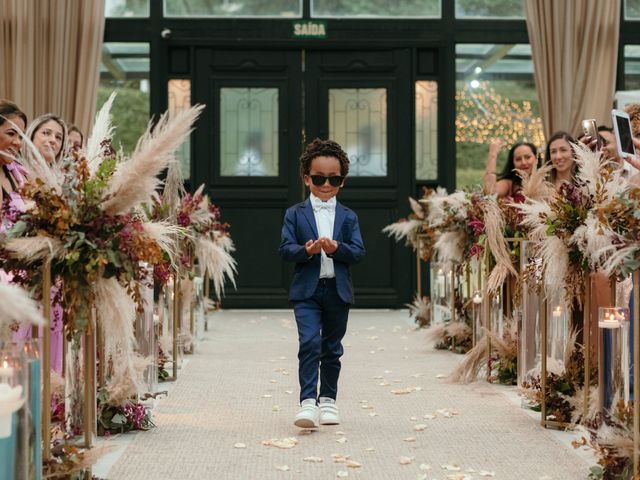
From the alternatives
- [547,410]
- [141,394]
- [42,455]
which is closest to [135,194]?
[42,455]

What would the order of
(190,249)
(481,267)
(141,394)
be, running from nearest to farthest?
(141,394), (481,267), (190,249)

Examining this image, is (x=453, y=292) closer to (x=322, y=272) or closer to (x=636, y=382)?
(x=322, y=272)

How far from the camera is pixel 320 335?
5281mm

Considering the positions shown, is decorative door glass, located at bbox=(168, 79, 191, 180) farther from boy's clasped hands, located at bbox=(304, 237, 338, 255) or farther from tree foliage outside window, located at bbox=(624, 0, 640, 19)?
boy's clasped hands, located at bbox=(304, 237, 338, 255)

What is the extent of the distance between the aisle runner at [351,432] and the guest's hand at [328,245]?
2.54 ft

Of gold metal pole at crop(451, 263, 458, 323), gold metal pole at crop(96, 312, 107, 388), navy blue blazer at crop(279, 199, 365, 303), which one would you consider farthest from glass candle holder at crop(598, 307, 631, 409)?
gold metal pole at crop(451, 263, 458, 323)

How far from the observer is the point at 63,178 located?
140 inches

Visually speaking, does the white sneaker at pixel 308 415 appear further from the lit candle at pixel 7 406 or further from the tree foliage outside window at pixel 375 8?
the tree foliage outside window at pixel 375 8

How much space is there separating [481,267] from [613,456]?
3.39m

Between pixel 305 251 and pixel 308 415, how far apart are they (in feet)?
2.31

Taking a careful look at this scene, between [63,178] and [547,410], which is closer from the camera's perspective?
[63,178]

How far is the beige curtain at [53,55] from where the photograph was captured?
10.9 meters

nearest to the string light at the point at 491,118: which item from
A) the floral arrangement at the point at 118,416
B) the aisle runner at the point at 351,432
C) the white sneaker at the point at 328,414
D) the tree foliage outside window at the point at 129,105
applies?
the tree foliage outside window at the point at 129,105

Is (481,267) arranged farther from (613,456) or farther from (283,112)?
(283,112)
